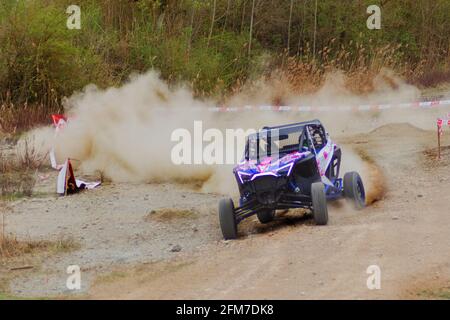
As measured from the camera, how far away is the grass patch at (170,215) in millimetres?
14391

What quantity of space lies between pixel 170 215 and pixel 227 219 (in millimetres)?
2039

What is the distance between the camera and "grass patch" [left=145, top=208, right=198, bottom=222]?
47.2 ft

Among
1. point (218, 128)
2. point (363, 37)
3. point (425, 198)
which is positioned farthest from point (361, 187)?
point (363, 37)

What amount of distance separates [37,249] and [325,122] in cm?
1416

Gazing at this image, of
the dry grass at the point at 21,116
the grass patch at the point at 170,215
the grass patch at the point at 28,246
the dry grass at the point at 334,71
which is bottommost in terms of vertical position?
the grass patch at the point at 28,246

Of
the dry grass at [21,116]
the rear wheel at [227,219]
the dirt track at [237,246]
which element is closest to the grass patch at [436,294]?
the dirt track at [237,246]

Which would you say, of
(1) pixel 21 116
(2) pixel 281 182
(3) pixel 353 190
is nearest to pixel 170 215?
(2) pixel 281 182

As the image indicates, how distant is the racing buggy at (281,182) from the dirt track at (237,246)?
0.32 meters

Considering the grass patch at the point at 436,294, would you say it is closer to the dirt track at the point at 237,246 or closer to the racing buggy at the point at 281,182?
the dirt track at the point at 237,246

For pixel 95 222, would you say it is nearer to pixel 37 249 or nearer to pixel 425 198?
pixel 37 249

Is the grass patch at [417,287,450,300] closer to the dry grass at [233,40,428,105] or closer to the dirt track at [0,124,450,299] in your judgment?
the dirt track at [0,124,450,299]

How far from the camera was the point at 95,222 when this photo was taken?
14.5 meters

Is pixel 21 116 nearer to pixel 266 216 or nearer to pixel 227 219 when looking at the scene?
pixel 266 216

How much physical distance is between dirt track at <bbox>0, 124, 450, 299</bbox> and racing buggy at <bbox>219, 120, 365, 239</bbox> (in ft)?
1.06
